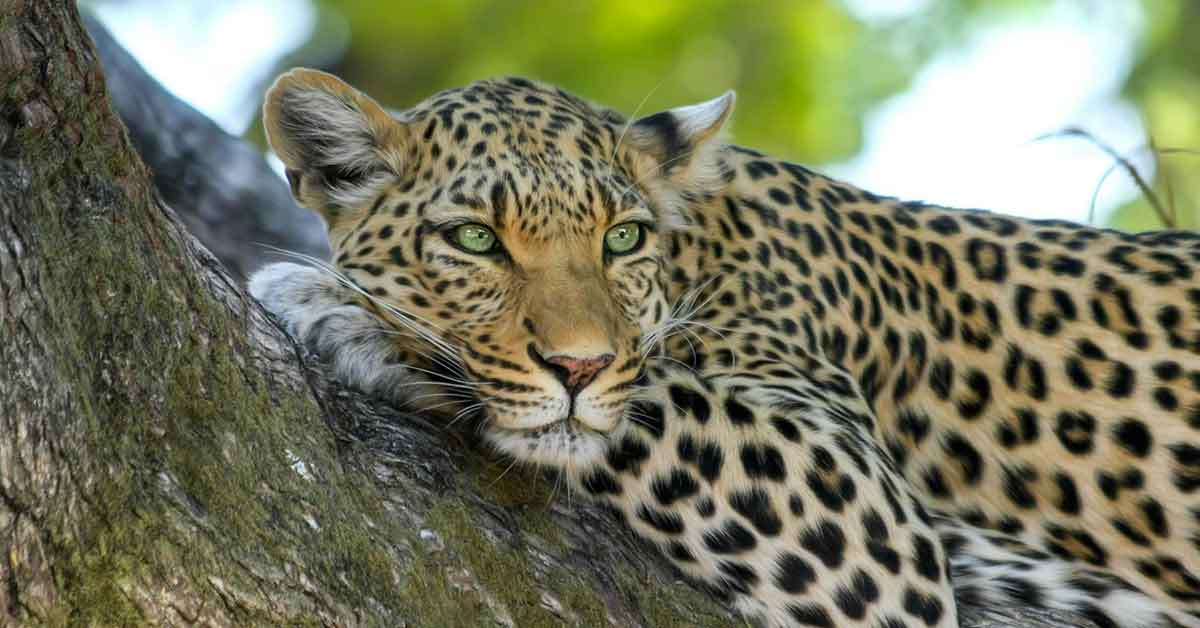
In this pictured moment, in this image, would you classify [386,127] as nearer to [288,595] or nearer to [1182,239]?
[288,595]

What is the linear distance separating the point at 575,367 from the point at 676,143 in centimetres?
137

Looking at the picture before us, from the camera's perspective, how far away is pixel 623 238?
17.3 ft

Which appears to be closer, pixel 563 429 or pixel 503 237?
pixel 563 429

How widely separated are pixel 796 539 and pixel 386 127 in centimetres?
198

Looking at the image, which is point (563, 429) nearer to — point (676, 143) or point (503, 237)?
point (503, 237)

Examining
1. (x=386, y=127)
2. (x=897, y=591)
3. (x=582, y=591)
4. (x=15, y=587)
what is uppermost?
(x=386, y=127)

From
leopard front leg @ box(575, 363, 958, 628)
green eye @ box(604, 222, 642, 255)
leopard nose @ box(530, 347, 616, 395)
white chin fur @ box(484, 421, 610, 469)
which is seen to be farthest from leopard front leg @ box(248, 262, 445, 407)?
green eye @ box(604, 222, 642, 255)

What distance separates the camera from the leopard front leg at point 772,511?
15.5 feet

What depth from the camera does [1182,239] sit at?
652 centimetres

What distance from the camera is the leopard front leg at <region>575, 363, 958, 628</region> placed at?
4.73 metres

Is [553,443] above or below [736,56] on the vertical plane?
below

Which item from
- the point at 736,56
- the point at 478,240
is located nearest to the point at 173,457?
the point at 478,240

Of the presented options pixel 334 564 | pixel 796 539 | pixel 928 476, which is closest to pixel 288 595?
pixel 334 564

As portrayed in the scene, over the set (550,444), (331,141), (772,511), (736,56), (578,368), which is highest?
(736,56)
